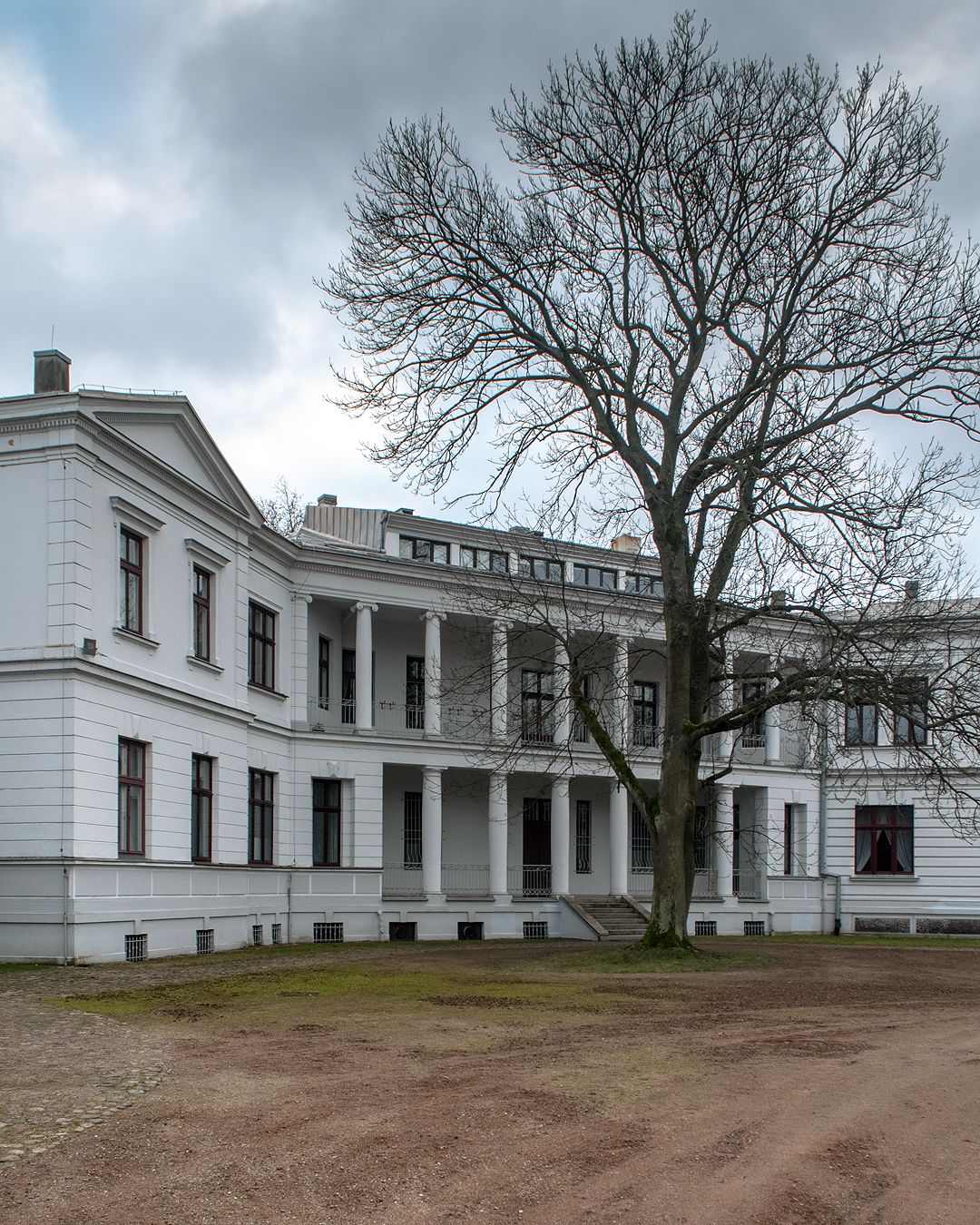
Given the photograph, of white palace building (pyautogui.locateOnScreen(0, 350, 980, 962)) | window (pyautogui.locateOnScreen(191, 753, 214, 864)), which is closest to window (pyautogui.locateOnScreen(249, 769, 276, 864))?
white palace building (pyautogui.locateOnScreen(0, 350, 980, 962))

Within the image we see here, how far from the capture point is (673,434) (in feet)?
76.5

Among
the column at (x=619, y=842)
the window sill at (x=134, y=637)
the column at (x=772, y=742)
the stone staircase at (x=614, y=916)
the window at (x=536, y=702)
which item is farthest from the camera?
the column at (x=772, y=742)

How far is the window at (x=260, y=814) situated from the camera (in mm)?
29203

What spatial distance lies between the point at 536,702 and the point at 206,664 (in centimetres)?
1207

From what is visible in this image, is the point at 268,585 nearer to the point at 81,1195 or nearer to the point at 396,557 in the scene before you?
the point at 396,557

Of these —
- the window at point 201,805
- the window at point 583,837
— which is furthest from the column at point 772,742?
the window at point 201,805

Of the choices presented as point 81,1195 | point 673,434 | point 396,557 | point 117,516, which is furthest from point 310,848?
point 81,1195

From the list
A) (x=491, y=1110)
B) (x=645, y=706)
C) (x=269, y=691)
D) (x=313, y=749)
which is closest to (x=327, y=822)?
(x=313, y=749)

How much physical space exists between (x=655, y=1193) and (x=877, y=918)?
3385cm

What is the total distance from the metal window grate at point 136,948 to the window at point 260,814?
6337 millimetres

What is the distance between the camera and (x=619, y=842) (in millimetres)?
36844

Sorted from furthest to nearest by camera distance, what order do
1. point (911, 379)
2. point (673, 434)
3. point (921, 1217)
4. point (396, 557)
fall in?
point (396, 557) < point (673, 434) < point (911, 379) < point (921, 1217)

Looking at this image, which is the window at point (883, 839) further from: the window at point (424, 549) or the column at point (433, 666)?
the window at point (424, 549)

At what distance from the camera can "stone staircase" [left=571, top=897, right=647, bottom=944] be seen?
107 ft
